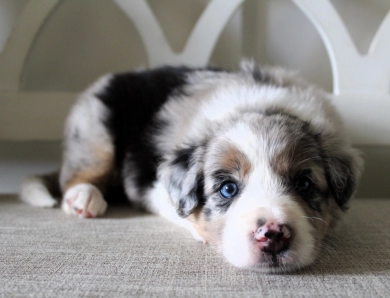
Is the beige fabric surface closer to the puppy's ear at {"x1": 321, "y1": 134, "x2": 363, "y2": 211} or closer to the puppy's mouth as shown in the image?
the puppy's mouth

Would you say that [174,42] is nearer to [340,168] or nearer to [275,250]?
[340,168]

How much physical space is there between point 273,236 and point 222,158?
1.18 feet

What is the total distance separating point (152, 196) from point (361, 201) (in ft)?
3.21

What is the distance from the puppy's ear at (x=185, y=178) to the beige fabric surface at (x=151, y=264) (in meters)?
0.12

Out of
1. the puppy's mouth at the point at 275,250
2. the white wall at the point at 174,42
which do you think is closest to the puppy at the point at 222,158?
the puppy's mouth at the point at 275,250

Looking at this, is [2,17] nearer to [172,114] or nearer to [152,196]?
[172,114]

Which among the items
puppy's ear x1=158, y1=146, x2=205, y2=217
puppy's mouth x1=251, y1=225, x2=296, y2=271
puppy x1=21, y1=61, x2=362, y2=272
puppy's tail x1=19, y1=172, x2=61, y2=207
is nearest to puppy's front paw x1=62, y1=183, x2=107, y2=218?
puppy x1=21, y1=61, x2=362, y2=272

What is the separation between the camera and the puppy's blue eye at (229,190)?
1.46 m

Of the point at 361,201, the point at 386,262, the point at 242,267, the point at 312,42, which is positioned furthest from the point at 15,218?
the point at 312,42

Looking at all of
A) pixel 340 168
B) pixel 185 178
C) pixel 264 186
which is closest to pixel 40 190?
pixel 185 178

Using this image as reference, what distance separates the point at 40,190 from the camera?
2.09m

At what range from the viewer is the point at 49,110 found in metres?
2.38

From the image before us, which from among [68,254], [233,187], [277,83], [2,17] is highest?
[2,17]

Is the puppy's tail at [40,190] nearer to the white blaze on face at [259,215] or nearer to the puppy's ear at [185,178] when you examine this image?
the puppy's ear at [185,178]
